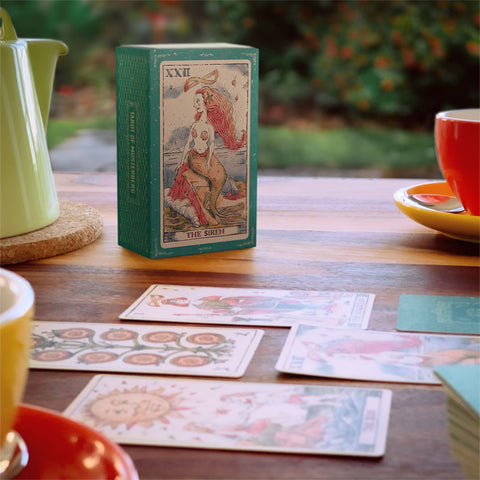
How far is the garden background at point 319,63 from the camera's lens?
10.3 ft

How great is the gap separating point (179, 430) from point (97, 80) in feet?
10.3

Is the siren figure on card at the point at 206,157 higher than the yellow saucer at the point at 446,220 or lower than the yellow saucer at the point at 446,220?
higher

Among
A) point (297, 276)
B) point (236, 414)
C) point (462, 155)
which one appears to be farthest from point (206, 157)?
point (236, 414)

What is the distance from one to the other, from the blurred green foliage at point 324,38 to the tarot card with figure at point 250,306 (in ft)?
8.74

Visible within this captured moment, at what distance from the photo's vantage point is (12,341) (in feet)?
0.90

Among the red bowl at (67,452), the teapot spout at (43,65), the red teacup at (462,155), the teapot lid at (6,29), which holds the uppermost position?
the teapot lid at (6,29)

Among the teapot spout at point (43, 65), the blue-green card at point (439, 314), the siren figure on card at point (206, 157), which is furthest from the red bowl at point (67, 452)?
the teapot spout at point (43, 65)

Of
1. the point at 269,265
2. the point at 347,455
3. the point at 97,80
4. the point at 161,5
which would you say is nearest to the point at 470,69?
the point at 161,5

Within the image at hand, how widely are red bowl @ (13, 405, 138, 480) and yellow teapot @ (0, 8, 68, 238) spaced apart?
0.39 meters

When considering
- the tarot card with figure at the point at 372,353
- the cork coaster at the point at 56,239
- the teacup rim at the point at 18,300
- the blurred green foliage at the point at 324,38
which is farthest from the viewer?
the blurred green foliage at the point at 324,38

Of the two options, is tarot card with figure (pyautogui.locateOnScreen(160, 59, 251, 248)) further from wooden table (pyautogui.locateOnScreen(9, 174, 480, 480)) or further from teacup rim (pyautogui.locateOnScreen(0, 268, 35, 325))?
teacup rim (pyautogui.locateOnScreen(0, 268, 35, 325))

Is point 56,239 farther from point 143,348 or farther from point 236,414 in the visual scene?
point 236,414

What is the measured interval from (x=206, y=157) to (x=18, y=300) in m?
0.43

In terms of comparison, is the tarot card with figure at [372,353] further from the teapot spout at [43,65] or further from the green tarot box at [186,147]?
the teapot spout at [43,65]
